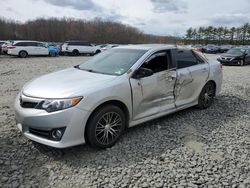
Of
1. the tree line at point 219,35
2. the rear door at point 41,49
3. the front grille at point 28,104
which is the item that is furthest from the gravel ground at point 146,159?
the tree line at point 219,35

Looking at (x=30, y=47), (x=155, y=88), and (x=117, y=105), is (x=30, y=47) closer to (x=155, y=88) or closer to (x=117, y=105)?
(x=155, y=88)

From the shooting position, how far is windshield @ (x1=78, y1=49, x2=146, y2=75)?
4.05 metres

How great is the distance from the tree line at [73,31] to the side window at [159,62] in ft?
180

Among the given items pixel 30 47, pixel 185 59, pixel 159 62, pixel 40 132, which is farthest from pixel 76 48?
pixel 40 132

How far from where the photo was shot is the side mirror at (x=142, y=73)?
3.89 m

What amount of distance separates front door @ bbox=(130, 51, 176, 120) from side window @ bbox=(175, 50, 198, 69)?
0.28 metres

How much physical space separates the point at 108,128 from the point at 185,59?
2.44 m

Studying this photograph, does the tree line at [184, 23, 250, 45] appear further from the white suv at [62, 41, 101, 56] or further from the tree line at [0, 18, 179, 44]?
the white suv at [62, 41, 101, 56]

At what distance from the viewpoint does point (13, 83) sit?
27.4 feet

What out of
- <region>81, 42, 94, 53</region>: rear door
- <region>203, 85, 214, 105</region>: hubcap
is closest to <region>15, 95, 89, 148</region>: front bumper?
<region>203, 85, 214, 105</region>: hubcap

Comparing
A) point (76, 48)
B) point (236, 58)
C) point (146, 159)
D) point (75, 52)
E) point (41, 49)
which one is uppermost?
point (76, 48)

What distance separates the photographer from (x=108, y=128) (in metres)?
3.60

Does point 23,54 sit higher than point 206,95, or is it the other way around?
point 23,54

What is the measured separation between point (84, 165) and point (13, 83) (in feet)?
20.8
